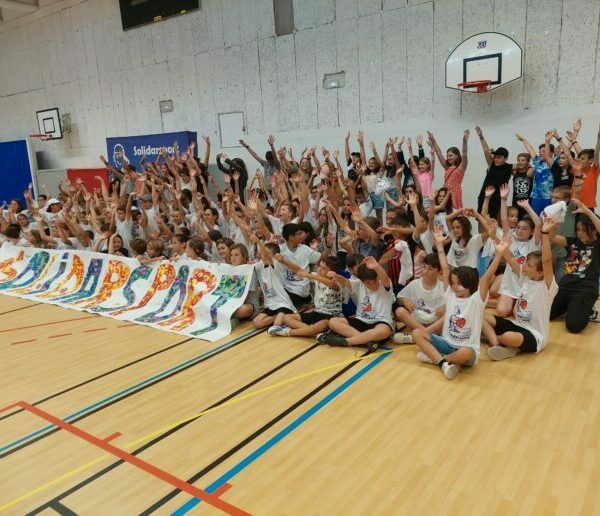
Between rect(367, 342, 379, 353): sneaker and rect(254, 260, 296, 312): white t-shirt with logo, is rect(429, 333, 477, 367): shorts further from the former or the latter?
rect(254, 260, 296, 312): white t-shirt with logo

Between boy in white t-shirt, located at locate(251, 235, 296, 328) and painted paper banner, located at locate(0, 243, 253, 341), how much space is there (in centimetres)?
17

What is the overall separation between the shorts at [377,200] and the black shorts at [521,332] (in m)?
4.00

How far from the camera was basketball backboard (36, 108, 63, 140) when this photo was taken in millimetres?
16266

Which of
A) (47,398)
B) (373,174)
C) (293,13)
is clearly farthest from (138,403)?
(293,13)

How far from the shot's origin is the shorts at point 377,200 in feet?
27.7

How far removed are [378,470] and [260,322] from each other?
2.92 metres

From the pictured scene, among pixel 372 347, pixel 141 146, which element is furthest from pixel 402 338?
pixel 141 146

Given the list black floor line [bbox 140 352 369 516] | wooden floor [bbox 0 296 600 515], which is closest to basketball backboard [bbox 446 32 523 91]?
wooden floor [bbox 0 296 600 515]

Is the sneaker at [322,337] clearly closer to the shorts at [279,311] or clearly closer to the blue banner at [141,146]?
the shorts at [279,311]

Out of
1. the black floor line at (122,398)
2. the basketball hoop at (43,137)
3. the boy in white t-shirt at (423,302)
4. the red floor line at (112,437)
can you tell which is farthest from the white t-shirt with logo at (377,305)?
the basketball hoop at (43,137)

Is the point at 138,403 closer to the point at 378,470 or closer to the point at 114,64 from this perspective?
the point at 378,470

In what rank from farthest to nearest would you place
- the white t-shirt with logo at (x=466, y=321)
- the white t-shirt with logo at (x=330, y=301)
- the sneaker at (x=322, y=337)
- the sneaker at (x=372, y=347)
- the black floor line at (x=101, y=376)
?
1. the white t-shirt with logo at (x=330, y=301)
2. the sneaker at (x=322, y=337)
3. the sneaker at (x=372, y=347)
4. the white t-shirt with logo at (x=466, y=321)
5. the black floor line at (x=101, y=376)

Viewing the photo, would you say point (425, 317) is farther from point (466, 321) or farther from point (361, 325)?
point (466, 321)

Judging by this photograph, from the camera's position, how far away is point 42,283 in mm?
8125
